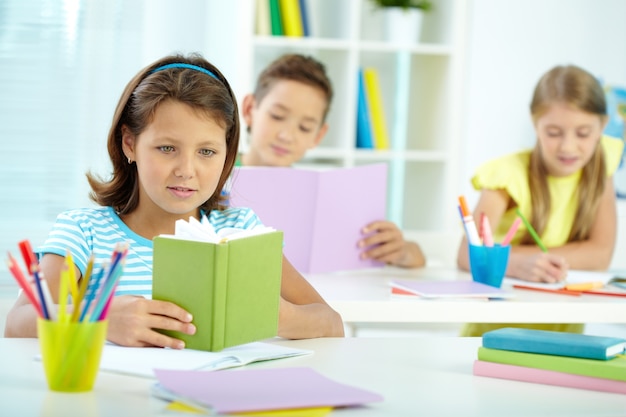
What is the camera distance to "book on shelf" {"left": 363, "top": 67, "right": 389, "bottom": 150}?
341 centimetres

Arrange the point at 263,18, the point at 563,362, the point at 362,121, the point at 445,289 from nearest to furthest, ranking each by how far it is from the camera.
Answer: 1. the point at 563,362
2. the point at 445,289
3. the point at 263,18
4. the point at 362,121

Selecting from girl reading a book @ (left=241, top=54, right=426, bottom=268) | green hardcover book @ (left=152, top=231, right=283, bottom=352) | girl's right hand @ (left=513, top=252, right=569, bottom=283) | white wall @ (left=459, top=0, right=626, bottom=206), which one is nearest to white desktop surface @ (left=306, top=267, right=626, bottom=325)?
girl's right hand @ (left=513, top=252, right=569, bottom=283)

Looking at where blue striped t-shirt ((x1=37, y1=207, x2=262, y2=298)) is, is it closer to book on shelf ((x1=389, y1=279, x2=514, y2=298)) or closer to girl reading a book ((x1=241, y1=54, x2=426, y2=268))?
book on shelf ((x1=389, y1=279, x2=514, y2=298))

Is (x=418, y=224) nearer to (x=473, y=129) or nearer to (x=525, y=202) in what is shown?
(x=473, y=129)

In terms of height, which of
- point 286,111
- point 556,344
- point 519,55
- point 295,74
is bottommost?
point 556,344

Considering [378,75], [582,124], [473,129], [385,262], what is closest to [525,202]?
[582,124]

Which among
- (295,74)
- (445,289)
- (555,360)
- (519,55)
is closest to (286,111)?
(295,74)

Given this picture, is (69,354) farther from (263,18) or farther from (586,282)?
(263,18)

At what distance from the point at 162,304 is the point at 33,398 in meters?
0.26

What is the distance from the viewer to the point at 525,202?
2602 millimetres

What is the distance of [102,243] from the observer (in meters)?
1.58

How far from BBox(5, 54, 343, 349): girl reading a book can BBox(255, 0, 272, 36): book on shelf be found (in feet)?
5.41

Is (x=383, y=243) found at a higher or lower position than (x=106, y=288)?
lower

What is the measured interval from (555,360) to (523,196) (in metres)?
1.49
